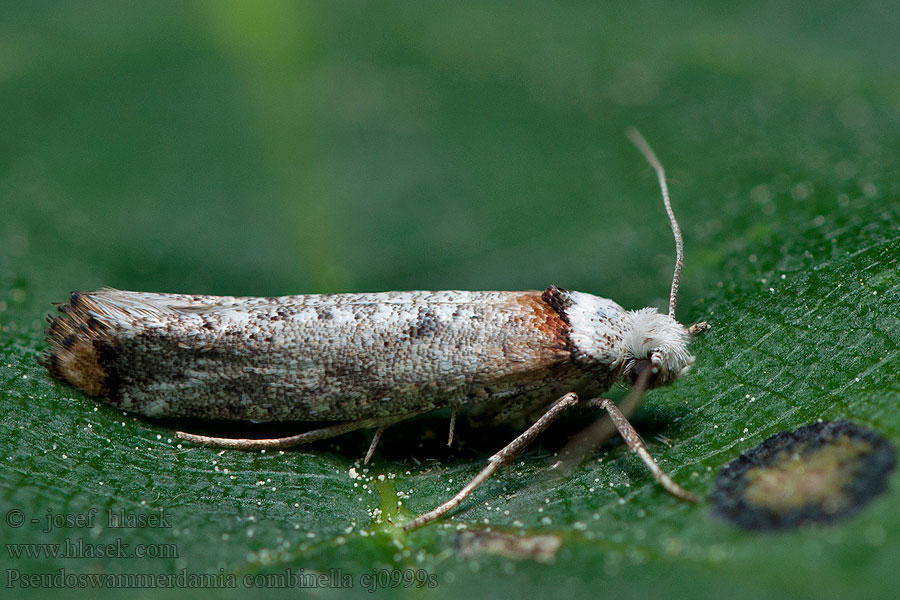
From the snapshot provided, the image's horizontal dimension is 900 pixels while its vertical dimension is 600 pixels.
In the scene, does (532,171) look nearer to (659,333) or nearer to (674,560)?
(659,333)

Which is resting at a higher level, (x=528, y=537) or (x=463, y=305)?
(x=463, y=305)

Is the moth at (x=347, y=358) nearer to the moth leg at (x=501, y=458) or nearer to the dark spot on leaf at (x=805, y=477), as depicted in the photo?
the moth leg at (x=501, y=458)

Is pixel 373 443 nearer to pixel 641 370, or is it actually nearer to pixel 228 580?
pixel 228 580

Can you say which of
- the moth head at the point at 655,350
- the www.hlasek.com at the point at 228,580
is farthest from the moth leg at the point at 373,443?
the moth head at the point at 655,350

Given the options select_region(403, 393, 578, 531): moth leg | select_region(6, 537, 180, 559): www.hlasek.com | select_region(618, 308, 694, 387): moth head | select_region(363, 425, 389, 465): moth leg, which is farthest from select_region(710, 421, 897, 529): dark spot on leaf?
select_region(6, 537, 180, 559): www.hlasek.com

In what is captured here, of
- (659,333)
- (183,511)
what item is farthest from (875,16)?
(183,511)
